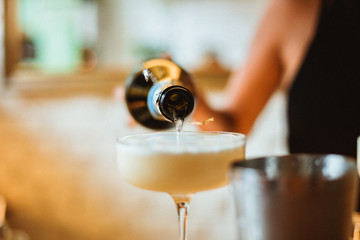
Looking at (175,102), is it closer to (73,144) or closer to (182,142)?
(182,142)

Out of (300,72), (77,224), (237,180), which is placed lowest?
(77,224)

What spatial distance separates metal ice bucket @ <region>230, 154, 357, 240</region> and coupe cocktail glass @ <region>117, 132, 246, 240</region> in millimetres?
198

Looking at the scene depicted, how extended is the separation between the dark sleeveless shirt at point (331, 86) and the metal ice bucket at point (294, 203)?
0.96m

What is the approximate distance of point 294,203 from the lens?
0.33 meters

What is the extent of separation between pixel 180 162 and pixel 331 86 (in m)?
0.87

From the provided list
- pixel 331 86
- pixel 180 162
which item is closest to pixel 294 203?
pixel 180 162

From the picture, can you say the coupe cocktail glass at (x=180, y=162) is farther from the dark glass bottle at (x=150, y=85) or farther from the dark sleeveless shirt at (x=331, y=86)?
the dark sleeveless shirt at (x=331, y=86)

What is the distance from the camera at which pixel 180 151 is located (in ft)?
1.80

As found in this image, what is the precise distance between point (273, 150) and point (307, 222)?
6.16ft

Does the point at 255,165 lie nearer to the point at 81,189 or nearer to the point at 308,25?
the point at 308,25

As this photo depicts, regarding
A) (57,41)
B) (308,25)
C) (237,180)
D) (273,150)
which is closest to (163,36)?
(57,41)

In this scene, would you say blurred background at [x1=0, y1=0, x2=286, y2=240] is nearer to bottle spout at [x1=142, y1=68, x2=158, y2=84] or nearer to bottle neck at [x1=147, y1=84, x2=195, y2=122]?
bottle spout at [x1=142, y1=68, x2=158, y2=84]

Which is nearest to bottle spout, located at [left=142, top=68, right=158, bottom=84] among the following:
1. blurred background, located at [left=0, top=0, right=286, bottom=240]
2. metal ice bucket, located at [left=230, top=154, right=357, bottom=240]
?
metal ice bucket, located at [left=230, top=154, right=357, bottom=240]

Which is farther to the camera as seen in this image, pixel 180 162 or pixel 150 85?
pixel 150 85
